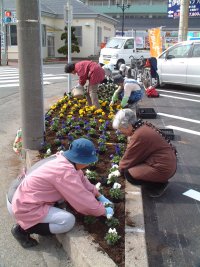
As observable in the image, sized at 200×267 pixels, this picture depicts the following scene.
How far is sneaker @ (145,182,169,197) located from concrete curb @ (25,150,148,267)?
0.45 metres

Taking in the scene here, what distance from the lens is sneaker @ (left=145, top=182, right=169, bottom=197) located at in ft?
12.9

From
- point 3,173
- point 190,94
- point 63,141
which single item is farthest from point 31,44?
point 190,94

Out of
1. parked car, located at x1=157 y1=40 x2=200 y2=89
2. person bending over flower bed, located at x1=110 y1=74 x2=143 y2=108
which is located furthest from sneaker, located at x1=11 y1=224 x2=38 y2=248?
parked car, located at x1=157 y1=40 x2=200 y2=89

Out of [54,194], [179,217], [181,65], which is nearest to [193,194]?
[179,217]

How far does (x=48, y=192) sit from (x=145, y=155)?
4.26ft

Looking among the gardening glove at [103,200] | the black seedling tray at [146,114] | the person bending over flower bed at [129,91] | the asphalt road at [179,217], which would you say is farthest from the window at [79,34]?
the gardening glove at [103,200]

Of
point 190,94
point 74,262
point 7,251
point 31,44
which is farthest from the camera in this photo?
point 190,94

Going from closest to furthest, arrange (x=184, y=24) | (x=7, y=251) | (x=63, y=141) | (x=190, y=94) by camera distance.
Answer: (x=7, y=251)
(x=63, y=141)
(x=190, y=94)
(x=184, y=24)

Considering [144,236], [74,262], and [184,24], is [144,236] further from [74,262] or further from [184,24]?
[184,24]

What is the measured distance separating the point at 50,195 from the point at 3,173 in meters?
2.09

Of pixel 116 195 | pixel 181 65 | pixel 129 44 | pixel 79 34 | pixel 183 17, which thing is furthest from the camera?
pixel 79 34

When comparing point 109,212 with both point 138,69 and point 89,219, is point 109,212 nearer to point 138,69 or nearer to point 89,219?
point 89,219

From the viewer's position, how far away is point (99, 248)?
2854 mm

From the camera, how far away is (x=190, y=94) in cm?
1050
